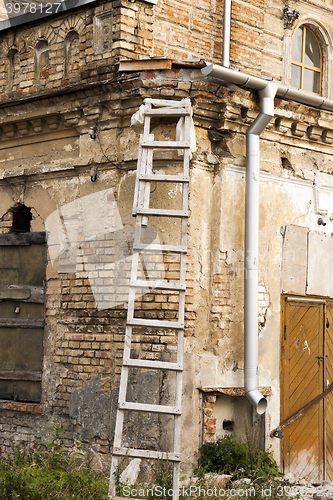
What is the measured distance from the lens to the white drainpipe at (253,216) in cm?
554

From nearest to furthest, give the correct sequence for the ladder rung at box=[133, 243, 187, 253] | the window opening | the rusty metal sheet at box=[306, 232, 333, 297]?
the ladder rung at box=[133, 243, 187, 253], the rusty metal sheet at box=[306, 232, 333, 297], the window opening

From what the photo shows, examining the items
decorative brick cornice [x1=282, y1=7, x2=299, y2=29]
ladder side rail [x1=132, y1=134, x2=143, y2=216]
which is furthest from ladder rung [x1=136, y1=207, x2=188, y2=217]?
decorative brick cornice [x1=282, y1=7, x2=299, y2=29]

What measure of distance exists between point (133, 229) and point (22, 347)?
187 cm

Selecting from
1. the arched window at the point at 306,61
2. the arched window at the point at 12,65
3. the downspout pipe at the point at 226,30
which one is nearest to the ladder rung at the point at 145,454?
the arched window at the point at 12,65

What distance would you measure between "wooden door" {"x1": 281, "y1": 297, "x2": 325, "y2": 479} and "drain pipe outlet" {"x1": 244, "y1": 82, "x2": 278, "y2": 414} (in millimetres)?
740

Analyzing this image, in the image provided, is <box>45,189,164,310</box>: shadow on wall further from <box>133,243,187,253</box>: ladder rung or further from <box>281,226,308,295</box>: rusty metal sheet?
<box>281,226,308,295</box>: rusty metal sheet

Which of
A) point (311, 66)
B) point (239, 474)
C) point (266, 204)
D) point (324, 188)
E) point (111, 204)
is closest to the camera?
point (239, 474)

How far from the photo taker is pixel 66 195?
6125 millimetres

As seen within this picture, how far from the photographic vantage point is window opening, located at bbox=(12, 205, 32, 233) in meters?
6.56

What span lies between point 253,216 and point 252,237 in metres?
0.21

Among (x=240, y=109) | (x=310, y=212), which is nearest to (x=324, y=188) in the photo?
(x=310, y=212)

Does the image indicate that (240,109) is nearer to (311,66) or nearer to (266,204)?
(266,204)

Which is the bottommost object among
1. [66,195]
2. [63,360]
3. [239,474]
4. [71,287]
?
[239,474]

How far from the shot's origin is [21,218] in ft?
21.8
